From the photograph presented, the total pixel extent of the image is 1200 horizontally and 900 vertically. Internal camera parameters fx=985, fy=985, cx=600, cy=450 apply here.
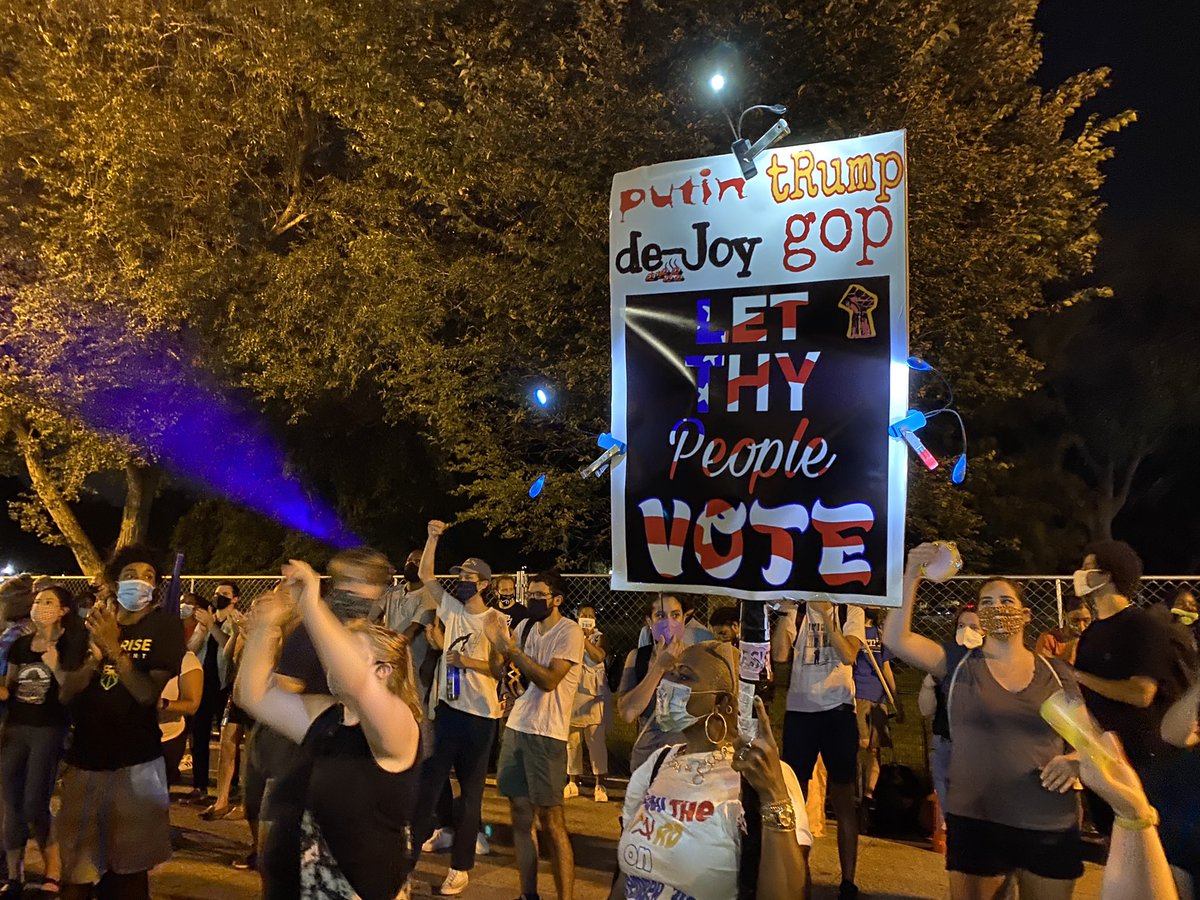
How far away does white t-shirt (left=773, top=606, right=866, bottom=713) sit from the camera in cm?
596

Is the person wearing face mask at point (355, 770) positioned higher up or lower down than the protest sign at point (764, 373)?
lower down

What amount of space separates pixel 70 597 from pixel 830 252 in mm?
4932

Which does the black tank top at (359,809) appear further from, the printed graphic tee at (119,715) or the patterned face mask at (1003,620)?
the patterned face mask at (1003,620)

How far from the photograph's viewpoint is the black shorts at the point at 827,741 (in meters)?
5.87

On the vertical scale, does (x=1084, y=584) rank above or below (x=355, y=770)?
above

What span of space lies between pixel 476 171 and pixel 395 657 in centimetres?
830

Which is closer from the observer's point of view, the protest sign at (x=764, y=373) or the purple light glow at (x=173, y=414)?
the protest sign at (x=764, y=373)

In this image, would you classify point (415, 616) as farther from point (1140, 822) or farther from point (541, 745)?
point (1140, 822)

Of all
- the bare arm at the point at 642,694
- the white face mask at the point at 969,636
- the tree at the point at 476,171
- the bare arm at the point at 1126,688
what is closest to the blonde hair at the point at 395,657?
the bare arm at the point at 642,694

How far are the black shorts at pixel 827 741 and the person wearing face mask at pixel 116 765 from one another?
11.5 ft

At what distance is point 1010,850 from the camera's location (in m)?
3.95

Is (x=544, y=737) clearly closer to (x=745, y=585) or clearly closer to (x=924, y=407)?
(x=745, y=585)

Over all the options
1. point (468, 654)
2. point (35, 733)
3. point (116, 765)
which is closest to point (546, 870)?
point (468, 654)

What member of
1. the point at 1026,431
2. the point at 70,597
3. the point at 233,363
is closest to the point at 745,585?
the point at 70,597
